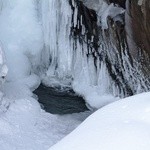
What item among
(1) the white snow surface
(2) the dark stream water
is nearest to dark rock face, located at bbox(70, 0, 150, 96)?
(2) the dark stream water

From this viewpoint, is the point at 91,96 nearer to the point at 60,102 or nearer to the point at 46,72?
the point at 60,102

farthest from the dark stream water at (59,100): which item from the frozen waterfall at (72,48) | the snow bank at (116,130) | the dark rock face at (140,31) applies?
the snow bank at (116,130)

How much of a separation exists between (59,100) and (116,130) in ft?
13.9

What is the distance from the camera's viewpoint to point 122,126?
6.84ft

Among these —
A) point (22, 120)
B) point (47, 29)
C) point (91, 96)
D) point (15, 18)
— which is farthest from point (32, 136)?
point (15, 18)

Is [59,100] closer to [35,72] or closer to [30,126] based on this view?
[35,72]

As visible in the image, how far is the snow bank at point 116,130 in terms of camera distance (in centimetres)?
196

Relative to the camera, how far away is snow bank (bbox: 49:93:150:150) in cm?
196

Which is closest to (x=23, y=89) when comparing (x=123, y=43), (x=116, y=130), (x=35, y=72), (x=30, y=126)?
(x=35, y=72)

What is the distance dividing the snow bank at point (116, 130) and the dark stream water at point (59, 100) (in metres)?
3.61

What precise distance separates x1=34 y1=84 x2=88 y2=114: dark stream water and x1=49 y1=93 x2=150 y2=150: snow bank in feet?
11.9

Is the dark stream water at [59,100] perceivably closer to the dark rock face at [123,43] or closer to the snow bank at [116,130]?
the dark rock face at [123,43]

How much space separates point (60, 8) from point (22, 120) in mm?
2018

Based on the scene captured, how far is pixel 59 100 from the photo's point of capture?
6.26 m
